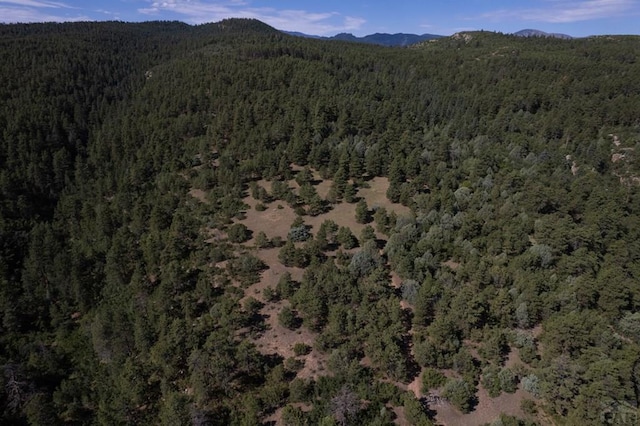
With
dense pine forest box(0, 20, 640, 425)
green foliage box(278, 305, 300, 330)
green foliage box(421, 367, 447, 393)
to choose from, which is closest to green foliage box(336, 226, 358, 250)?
dense pine forest box(0, 20, 640, 425)

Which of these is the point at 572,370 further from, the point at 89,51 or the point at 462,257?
the point at 89,51

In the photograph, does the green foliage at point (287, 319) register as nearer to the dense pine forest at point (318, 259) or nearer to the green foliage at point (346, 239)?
the dense pine forest at point (318, 259)

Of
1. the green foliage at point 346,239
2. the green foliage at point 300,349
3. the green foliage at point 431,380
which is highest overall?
the green foliage at point 346,239

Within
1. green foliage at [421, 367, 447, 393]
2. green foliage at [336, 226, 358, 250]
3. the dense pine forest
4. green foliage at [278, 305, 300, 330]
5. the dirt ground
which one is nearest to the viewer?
the dirt ground

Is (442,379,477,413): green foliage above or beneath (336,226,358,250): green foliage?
beneath

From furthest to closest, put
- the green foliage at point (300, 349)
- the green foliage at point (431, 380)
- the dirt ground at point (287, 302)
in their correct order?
the green foliage at point (300, 349), the green foliage at point (431, 380), the dirt ground at point (287, 302)

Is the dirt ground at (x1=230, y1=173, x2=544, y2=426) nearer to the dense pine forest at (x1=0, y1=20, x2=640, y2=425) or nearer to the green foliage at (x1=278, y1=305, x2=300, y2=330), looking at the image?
the dense pine forest at (x1=0, y1=20, x2=640, y2=425)

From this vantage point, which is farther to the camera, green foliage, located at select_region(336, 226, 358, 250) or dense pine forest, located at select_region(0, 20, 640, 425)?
green foliage, located at select_region(336, 226, 358, 250)

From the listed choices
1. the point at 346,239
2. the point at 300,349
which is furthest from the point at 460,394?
the point at 346,239

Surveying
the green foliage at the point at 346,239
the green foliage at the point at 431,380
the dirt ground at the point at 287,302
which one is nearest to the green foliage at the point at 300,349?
the dirt ground at the point at 287,302

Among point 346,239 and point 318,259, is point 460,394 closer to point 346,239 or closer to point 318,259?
point 318,259
